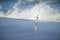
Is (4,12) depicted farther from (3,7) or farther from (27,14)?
(27,14)

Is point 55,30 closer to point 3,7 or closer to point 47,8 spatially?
point 47,8

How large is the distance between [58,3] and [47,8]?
0.18 metres

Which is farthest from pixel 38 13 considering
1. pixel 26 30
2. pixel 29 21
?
pixel 26 30

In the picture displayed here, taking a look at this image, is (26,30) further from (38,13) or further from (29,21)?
(38,13)

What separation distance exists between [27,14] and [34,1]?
224 mm

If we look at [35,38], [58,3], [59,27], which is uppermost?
[58,3]

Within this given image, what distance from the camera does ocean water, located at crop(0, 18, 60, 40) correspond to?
2.21 meters

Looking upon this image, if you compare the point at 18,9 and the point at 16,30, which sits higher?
the point at 18,9

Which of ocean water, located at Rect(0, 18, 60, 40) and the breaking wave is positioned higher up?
the breaking wave

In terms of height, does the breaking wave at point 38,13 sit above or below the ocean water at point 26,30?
above

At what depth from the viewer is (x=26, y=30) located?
7.34 ft

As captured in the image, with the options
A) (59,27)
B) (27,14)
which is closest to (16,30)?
(27,14)

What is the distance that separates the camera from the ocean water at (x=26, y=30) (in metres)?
2.21

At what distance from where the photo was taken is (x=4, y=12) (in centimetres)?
230
